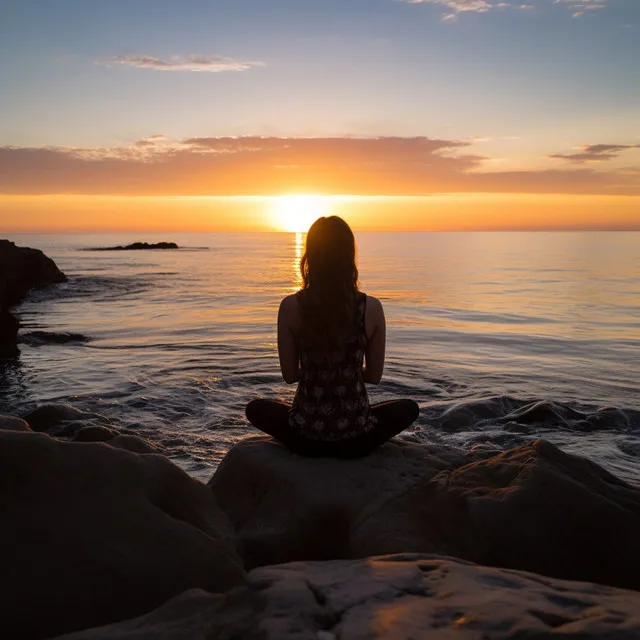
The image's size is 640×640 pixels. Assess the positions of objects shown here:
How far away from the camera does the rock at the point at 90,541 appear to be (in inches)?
103

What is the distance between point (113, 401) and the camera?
9297 mm

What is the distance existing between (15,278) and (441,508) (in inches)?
907

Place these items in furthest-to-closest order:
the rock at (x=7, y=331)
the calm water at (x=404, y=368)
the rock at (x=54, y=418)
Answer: the rock at (x=7, y=331) → the calm water at (x=404, y=368) → the rock at (x=54, y=418)

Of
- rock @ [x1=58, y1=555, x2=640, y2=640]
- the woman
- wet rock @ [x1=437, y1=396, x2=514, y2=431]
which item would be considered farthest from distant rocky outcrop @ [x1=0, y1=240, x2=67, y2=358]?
rock @ [x1=58, y1=555, x2=640, y2=640]

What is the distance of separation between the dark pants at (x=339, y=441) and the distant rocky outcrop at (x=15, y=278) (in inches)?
388

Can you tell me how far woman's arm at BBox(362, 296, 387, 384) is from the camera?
496 cm

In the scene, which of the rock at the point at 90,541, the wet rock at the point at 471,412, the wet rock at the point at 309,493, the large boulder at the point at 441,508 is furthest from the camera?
the wet rock at the point at 471,412

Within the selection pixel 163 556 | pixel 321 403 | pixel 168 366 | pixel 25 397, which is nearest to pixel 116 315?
pixel 168 366

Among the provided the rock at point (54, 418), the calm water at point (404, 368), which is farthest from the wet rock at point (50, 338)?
the rock at point (54, 418)

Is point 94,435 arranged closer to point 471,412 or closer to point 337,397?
point 337,397

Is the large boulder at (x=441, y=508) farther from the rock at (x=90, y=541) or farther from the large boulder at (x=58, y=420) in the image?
the large boulder at (x=58, y=420)

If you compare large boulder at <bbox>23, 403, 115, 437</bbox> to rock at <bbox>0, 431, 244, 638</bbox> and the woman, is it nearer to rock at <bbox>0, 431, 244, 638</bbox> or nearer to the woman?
the woman

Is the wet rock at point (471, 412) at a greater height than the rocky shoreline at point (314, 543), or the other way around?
the rocky shoreline at point (314, 543)

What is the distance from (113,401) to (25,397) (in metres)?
1.52
